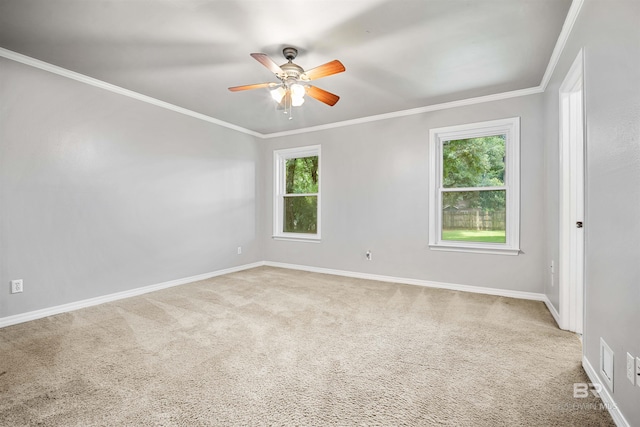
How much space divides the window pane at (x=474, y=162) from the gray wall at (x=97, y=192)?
139 inches

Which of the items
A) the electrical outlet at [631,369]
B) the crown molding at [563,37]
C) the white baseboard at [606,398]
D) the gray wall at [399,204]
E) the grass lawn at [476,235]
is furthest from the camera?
the grass lawn at [476,235]

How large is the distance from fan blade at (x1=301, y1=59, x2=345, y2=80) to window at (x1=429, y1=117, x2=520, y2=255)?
2.25m

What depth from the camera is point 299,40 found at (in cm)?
250

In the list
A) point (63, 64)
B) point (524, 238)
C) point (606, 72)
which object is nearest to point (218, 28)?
point (63, 64)

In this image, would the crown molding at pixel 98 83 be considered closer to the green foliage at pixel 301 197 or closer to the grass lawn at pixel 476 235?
the green foliage at pixel 301 197

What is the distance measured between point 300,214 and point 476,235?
2.94 meters

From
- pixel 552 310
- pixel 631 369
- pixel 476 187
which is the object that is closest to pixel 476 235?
pixel 476 187

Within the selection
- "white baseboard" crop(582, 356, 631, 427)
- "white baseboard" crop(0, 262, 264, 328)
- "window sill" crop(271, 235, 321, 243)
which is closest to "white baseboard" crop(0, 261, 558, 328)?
"white baseboard" crop(0, 262, 264, 328)

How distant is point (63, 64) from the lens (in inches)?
116

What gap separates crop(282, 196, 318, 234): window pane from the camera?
5.33m

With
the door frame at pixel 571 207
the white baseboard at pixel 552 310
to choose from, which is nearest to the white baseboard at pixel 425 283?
the white baseboard at pixel 552 310

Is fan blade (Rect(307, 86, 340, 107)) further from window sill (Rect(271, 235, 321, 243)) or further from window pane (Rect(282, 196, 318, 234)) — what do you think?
window sill (Rect(271, 235, 321, 243))

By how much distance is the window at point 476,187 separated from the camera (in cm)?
368

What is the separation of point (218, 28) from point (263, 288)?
3.02m
